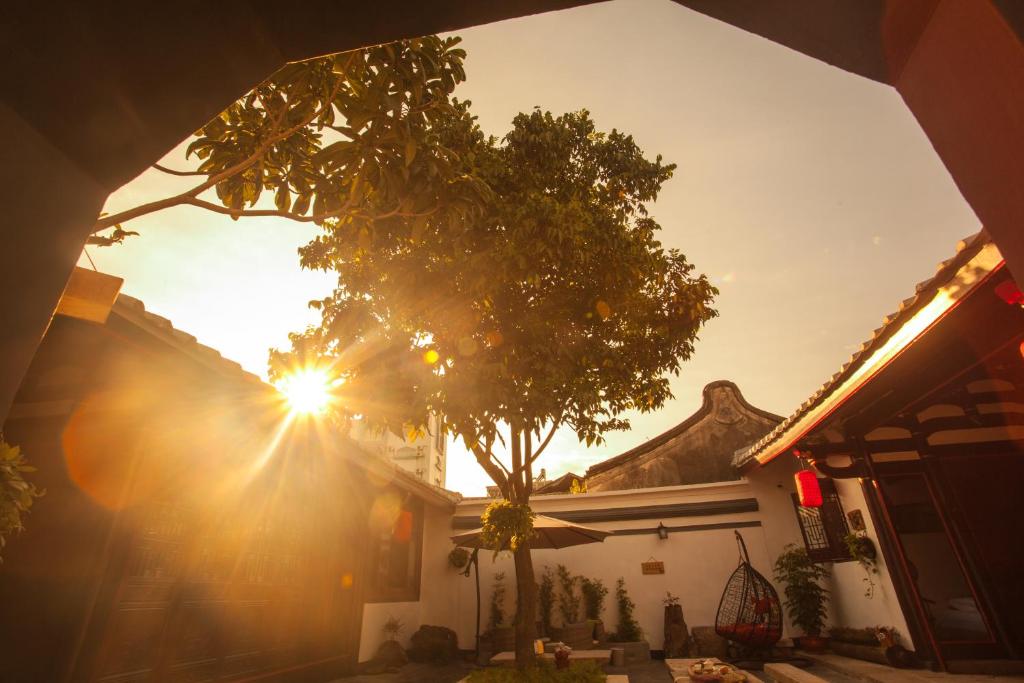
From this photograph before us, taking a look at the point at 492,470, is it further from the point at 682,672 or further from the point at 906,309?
the point at 906,309

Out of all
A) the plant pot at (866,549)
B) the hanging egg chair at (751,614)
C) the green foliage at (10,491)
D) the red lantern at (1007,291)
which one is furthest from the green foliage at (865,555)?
the green foliage at (10,491)

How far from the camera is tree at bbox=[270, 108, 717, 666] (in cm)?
539

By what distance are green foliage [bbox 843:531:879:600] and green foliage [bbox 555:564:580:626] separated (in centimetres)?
536

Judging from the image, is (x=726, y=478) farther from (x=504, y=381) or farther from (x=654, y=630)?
(x=504, y=381)

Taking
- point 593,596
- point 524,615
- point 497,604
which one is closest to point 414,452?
point 497,604

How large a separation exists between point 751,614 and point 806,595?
1.10 meters

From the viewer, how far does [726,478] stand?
13406mm

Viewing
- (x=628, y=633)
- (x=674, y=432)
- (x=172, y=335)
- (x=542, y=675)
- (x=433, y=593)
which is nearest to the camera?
(x=172, y=335)

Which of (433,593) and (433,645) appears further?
(433,593)

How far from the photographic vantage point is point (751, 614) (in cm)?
860

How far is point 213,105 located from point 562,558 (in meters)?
11.3

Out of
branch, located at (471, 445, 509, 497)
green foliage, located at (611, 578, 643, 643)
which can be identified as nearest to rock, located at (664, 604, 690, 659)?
green foliage, located at (611, 578, 643, 643)

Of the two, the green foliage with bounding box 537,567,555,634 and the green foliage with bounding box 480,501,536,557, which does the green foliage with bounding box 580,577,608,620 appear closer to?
the green foliage with bounding box 537,567,555,634

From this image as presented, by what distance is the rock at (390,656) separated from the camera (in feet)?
27.3
